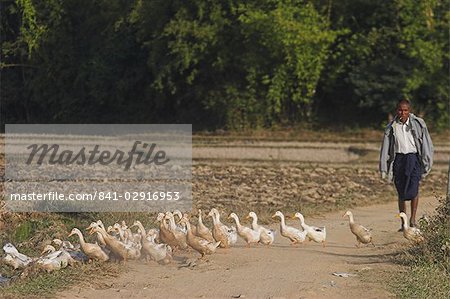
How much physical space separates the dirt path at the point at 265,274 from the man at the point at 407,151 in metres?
0.84

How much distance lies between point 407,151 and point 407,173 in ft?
1.01

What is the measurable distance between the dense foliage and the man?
15958 mm

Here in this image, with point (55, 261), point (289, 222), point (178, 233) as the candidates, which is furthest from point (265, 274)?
point (289, 222)

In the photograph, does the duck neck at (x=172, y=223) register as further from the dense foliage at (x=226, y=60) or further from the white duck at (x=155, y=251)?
the dense foliage at (x=226, y=60)

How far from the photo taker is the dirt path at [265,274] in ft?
30.0

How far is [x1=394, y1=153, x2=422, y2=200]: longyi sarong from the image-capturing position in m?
12.7

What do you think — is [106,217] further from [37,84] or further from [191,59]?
[37,84]

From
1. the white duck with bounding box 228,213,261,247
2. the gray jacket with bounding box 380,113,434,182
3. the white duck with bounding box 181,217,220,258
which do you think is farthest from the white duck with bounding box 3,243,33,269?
the gray jacket with bounding box 380,113,434,182

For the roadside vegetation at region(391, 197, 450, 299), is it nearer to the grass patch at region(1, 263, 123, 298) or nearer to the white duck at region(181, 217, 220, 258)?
the white duck at region(181, 217, 220, 258)

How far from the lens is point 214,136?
28656 mm

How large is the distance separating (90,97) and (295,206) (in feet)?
68.0

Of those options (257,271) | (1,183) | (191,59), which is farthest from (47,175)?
(191,59)

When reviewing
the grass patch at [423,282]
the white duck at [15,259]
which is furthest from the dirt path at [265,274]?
the white duck at [15,259]

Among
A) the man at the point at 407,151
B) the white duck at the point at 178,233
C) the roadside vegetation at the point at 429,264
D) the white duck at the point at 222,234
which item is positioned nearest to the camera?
the roadside vegetation at the point at 429,264
